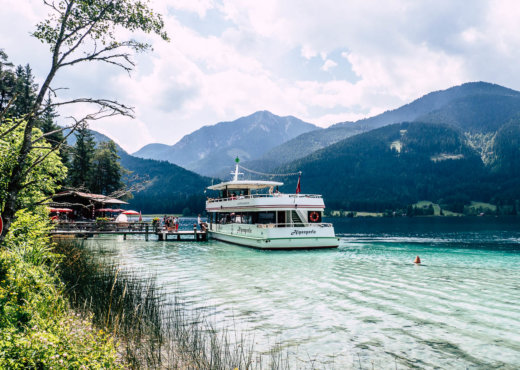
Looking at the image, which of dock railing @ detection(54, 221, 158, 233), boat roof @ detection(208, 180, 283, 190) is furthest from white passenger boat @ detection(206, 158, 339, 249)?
dock railing @ detection(54, 221, 158, 233)

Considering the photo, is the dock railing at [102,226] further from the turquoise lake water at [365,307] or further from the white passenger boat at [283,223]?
the turquoise lake water at [365,307]

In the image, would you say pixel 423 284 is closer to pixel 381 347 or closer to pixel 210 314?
pixel 381 347

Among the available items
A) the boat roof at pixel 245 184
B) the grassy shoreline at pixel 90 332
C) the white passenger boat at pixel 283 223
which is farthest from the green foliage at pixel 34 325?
the boat roof at pixel 245 184

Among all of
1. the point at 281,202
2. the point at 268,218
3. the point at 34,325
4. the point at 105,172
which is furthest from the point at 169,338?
the point at 105,172

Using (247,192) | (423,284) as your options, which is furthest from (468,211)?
(423,284)

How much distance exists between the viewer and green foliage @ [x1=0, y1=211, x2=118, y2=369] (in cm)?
541

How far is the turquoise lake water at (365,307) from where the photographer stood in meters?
9.07

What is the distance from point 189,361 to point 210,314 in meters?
4.65

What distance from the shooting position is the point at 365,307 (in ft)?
43.8

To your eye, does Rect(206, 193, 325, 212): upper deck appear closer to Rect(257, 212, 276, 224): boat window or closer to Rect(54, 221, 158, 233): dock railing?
Rect(257, 212, 276, 224): boat window

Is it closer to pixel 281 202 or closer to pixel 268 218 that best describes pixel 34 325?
Result: pixel 281 202

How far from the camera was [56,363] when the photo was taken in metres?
5.33

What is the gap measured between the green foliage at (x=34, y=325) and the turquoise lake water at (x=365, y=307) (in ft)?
14.5

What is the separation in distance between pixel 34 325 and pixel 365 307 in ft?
34.7
